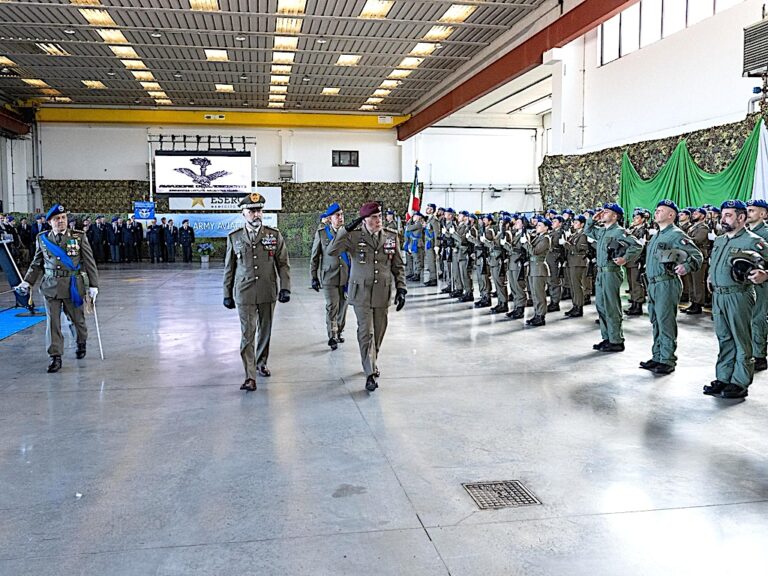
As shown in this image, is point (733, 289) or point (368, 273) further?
point (368, 273)

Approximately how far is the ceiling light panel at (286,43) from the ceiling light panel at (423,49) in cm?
339

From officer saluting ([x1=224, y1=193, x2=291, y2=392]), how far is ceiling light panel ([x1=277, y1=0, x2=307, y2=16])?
10646 mm

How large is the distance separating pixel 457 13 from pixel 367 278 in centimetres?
1193

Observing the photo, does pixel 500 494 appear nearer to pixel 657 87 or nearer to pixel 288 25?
pixel 657 87

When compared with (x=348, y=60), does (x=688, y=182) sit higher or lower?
lower

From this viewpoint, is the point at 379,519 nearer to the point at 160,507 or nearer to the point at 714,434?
the point at 160,507

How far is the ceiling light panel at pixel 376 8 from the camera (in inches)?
608

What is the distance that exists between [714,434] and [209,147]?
26.4 metres

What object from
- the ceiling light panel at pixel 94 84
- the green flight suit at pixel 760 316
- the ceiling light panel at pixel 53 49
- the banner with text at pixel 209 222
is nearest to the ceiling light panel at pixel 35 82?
the ceiling light panel at pixel 94 84

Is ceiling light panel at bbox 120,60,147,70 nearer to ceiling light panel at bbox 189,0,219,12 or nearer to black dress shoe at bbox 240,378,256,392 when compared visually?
ceiling light panel at bbox 189,0,219,12

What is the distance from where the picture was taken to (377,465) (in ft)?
14.4

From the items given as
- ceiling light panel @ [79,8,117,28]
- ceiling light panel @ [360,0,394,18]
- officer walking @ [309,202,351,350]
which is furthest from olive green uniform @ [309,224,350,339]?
ceiling light panel @ [79,8,117,28]

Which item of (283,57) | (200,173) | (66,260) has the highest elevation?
(283,57)

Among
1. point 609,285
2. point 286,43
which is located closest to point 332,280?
point 609,285
